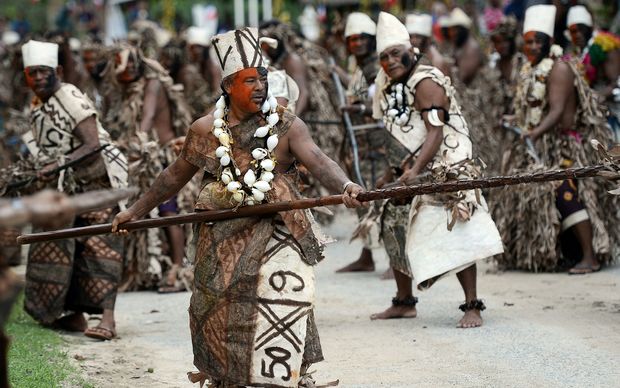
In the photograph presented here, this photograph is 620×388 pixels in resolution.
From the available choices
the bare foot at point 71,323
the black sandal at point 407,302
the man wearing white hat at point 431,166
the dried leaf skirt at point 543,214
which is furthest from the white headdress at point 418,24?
the bare foot at point 71,323

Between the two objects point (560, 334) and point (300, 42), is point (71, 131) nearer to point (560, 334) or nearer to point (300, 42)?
point (560, 334)

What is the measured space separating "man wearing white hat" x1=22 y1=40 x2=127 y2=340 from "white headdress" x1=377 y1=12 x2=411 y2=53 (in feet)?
6.13

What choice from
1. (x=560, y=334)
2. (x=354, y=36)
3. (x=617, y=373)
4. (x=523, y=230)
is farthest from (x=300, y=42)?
(x=617, y=373)

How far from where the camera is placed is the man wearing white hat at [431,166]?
24.0 feet

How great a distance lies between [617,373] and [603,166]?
4.68 ft

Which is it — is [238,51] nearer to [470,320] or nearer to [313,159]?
[313,159]

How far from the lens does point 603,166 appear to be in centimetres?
514

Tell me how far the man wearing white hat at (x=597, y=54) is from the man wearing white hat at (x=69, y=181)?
490 centimetres

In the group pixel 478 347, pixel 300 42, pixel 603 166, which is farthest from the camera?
pixel 300 42

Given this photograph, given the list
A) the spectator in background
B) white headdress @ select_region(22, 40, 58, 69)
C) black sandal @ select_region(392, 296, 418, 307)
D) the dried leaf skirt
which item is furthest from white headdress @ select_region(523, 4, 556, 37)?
the spectator in background

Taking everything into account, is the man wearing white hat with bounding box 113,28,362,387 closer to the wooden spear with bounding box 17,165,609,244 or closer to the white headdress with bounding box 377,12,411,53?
the wooden spear with bounding box 17,165,609,244

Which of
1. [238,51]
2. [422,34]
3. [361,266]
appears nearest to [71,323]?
[361,266]

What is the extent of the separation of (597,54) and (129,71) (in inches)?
168

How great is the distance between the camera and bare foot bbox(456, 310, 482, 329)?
743cm
